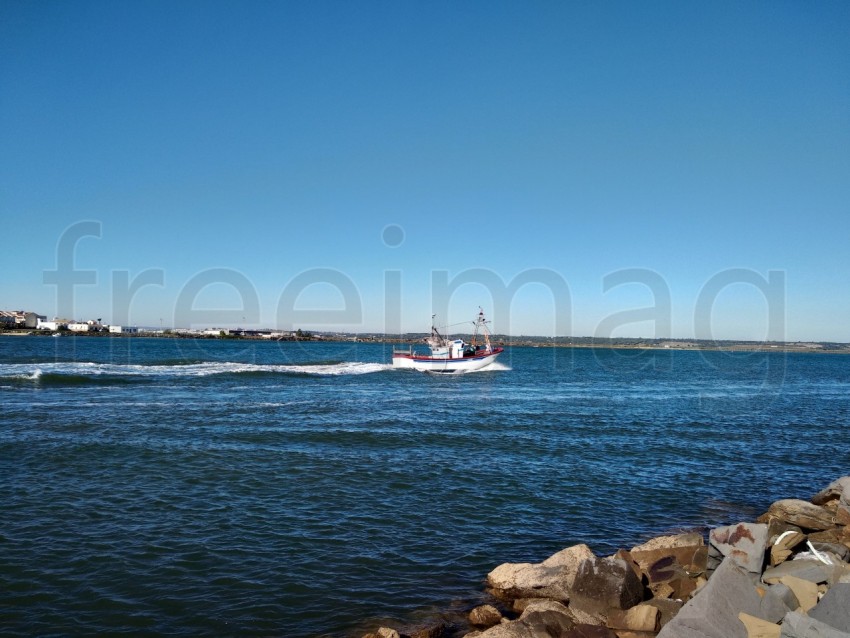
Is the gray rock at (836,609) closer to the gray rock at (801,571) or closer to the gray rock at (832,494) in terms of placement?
the gray rock at (801,571)

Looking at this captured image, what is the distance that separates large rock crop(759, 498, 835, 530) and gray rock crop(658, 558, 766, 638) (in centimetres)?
470

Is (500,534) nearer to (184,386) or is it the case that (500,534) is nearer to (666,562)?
(666,562)

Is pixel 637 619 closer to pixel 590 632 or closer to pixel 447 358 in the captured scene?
pixel 590 632

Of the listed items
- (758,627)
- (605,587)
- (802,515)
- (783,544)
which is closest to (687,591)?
(605,587)

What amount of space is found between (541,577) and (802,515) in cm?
616

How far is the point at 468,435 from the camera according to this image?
24.3 metres

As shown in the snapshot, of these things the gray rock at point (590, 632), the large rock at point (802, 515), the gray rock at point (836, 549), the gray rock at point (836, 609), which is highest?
the gray rock at point (836, 609)

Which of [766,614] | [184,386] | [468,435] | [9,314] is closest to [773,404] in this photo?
[468,435]

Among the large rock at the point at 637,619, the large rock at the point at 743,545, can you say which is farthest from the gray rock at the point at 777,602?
the large rock at the point at 637,619

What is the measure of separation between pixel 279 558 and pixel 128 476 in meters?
7.71

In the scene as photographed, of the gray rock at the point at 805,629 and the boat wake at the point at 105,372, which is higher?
the gray rock at the point at 805,629

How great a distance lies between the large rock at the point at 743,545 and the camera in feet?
27.7

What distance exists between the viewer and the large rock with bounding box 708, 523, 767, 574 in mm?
8445

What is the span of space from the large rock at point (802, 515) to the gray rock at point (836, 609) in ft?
16.6
